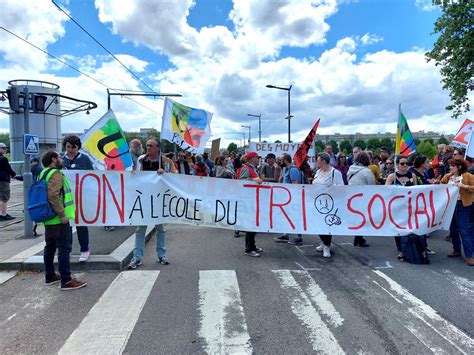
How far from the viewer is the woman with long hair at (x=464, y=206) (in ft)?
19.5

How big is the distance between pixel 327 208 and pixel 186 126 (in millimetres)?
2936

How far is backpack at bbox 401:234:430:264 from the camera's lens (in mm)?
5934

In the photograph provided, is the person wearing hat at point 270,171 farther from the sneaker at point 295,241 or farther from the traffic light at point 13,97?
the traffic light at point 13,97

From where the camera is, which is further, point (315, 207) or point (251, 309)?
point (315, 207)

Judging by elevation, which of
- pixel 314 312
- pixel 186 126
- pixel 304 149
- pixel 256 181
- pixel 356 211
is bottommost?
pixel 314 312

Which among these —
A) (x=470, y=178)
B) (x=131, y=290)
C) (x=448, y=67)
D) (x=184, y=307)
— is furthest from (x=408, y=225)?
(x=448, y=67)

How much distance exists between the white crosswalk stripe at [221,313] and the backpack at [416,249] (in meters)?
3.11

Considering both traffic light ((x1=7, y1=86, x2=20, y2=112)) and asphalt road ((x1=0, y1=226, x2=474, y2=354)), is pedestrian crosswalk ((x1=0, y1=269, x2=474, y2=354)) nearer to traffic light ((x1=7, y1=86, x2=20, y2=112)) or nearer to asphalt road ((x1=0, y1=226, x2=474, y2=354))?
asphalt road ((x1=0, y1=226, x2=474, y2=354))

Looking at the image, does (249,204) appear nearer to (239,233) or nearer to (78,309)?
(239,233)

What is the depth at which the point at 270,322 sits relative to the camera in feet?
12.4

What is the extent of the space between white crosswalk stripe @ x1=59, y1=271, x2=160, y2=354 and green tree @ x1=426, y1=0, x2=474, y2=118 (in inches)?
756

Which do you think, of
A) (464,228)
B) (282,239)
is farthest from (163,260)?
(464,228)

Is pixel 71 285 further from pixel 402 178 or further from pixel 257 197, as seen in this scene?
pixel 402 178

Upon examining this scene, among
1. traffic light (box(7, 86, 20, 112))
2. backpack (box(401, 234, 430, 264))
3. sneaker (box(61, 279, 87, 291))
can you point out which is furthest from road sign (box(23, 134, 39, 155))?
backpack (box(401, 234, 430, 264))
